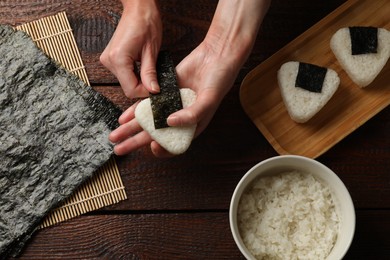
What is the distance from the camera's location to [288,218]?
1342mm

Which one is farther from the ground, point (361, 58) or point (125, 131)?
point (361, 58)

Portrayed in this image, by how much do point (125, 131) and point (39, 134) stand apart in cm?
27

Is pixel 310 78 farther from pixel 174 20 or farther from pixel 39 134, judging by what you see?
pixel 39 134

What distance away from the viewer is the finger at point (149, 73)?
50.5 inches

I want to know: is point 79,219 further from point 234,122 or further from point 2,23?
point 2,23

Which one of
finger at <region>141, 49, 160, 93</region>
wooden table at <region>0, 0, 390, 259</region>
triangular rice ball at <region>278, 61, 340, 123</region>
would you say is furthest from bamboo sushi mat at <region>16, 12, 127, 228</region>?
triangular rice ball at <region>278, 61, 340, 123</region>

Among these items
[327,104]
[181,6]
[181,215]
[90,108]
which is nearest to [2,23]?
[90,108]

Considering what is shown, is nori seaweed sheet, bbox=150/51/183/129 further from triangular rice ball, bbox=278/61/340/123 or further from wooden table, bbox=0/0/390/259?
triangular rice ball, bbox=278/61/340/123

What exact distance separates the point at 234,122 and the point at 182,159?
0.18 meters

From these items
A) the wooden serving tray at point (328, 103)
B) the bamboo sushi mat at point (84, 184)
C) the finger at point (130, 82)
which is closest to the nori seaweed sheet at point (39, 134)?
the bamboo sushi mat at point (84, 184)

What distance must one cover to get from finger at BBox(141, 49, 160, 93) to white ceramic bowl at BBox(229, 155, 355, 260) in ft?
1.02

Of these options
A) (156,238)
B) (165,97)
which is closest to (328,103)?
(165,97)

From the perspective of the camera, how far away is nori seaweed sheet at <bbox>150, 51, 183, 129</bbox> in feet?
4.19

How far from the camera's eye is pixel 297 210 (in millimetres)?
1349
